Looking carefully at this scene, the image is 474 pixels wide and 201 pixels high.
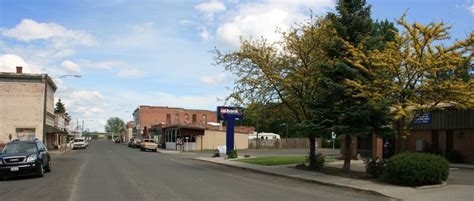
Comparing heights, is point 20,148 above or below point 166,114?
below

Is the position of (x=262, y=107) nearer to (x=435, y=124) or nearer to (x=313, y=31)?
(x=313, y=31)

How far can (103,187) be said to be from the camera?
1538cm

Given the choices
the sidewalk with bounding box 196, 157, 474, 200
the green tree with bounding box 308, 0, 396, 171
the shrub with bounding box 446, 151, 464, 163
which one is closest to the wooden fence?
the shrub with bounding box 446, 151, 464, 163

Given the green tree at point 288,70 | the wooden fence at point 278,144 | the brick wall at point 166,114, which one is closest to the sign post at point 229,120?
the green tree at point 288,70

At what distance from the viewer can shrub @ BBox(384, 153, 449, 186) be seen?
16.0 metres

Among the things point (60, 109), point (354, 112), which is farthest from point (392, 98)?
point (60, 109)

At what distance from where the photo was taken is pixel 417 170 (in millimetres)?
16047

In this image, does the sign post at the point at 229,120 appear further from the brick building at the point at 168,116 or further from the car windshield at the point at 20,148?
the brick building at the point at 168,116

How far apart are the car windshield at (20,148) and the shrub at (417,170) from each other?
47.6 ft

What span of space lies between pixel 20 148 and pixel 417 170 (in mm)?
15855

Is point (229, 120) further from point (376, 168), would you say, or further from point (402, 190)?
point (402, 190)

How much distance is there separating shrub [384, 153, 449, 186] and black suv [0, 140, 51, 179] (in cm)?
1386

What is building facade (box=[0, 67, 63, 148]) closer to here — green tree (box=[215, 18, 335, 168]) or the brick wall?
green tree (box=[215, 18, 335, 168])

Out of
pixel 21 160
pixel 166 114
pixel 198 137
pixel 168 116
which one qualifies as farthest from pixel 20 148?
pixel 166 114
